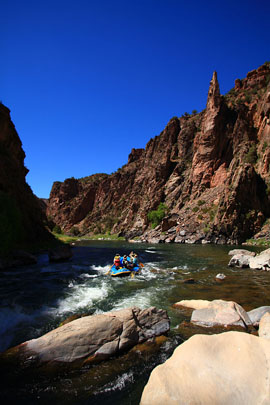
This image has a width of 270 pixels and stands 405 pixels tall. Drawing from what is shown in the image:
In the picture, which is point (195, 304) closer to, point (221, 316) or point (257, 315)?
point (221, 316)

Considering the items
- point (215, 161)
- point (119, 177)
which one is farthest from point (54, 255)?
point (119, 177)

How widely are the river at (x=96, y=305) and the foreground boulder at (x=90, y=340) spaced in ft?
0.99

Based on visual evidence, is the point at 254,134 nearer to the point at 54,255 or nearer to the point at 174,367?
the point at 54,255

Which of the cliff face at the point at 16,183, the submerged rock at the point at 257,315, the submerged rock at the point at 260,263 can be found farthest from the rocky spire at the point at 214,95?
the submerged rock at the point at 257,315

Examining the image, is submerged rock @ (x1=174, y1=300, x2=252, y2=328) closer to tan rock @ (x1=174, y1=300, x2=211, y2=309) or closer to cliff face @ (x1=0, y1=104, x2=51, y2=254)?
tan rock @ (x1=174, y1=300, x2=211, y2=309)

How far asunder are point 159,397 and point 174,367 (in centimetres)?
61

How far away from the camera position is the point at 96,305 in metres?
9.94

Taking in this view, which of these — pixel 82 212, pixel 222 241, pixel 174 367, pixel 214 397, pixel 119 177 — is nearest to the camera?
pixel 214 397

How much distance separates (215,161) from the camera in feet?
239

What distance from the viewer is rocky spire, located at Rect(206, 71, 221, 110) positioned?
253 feet

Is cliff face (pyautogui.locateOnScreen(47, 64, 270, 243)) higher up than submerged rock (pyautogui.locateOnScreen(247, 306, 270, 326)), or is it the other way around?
cliff face (pyautogui.locateOnScreen(47, 64, 270, 243))

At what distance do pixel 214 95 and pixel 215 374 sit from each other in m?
88.3

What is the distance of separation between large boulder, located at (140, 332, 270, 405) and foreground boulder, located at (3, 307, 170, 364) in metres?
1.93

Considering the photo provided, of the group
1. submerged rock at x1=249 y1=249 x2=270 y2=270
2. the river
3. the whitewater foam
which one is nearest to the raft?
the river
